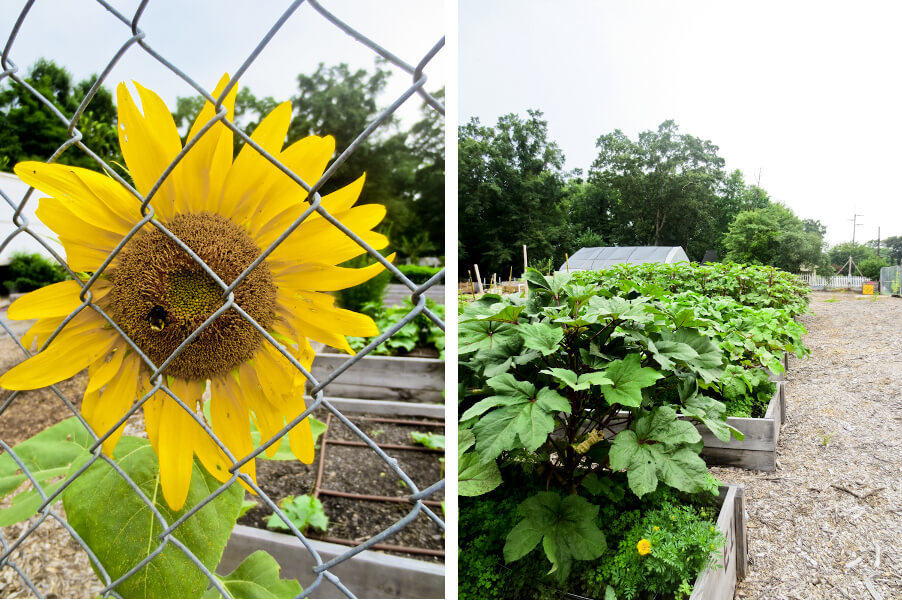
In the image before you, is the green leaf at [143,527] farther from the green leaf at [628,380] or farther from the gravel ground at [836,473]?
the gravel ground at [836,473]

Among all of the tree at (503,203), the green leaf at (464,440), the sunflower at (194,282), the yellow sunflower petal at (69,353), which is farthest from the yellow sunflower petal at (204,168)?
the tree at (503,203)

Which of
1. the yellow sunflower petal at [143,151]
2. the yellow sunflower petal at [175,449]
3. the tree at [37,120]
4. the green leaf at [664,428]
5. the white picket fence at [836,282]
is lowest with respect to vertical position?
the green leaf at [664,428]

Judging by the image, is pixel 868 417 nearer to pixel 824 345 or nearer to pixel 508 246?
pixel 824 345

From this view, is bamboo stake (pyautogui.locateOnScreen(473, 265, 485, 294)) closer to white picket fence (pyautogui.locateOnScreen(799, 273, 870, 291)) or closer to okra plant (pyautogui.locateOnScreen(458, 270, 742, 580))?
okra plant (pyautogui.locateOnScreen(458, 270, 742, 580))

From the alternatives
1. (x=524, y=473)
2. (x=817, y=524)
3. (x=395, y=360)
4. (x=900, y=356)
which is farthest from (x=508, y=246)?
(x=900, y=356)

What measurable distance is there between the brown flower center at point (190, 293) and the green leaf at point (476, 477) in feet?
1.87

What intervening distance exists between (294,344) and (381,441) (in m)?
1.35

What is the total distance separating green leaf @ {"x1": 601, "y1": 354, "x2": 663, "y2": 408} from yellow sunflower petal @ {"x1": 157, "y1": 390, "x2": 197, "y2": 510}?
602 mm

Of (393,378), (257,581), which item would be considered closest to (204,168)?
(257,581)

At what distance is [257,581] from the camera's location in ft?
1.76

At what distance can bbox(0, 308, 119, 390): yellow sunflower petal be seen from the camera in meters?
0.40

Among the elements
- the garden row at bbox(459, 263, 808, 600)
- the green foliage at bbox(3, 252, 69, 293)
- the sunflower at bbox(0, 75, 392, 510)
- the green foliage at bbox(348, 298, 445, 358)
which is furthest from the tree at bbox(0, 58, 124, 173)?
the sunflower at bbox(0, 75, 392, 510)

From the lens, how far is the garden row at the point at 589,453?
2.79ft

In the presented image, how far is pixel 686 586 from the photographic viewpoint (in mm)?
861
